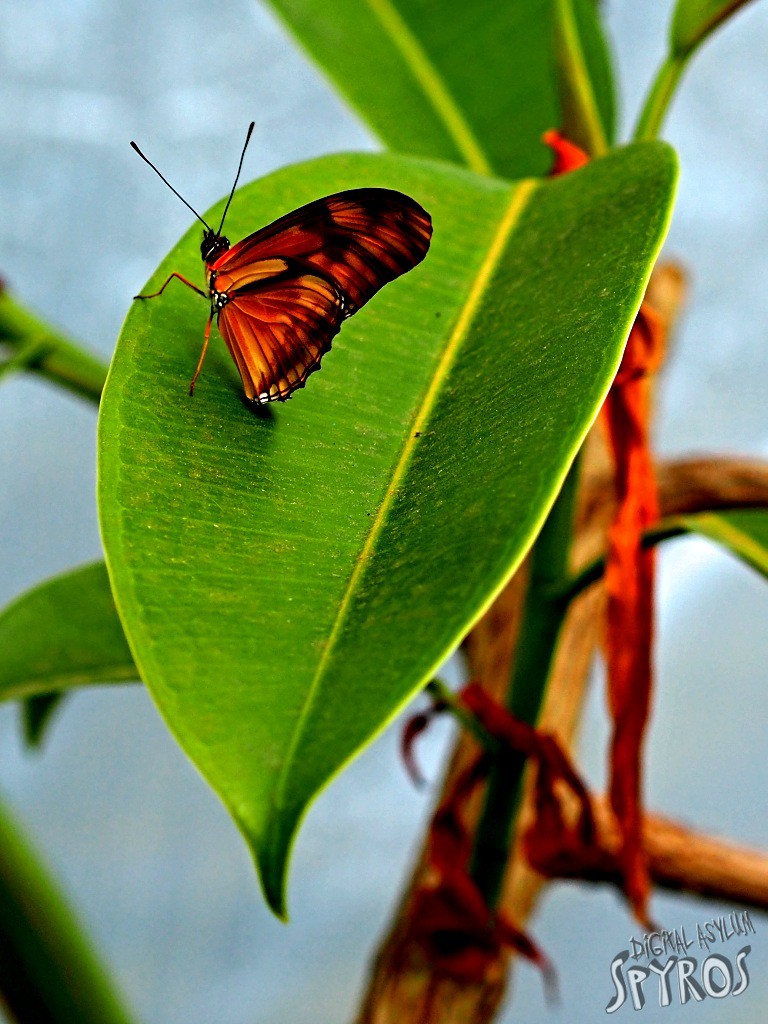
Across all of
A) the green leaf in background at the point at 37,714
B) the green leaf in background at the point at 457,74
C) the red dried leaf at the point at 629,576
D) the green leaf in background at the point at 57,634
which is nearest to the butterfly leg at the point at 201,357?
the red dried leaf at the point at 629,576

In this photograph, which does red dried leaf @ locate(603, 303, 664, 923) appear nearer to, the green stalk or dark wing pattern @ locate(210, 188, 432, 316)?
dark wing pattern @ locate(210, 188, 432, 316)

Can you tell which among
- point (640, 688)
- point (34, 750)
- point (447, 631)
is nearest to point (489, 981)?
point (640, 688)

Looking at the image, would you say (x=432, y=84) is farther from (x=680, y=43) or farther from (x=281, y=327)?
(x=281, y=327)

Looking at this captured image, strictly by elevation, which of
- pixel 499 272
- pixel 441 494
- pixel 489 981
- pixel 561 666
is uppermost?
pixel 499 272

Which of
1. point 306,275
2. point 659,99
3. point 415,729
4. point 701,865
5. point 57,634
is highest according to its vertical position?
point 659,99

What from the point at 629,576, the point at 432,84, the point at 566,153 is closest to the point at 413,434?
the point at 629,576

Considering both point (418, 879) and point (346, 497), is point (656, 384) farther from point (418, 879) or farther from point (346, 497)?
point (346, 497)
